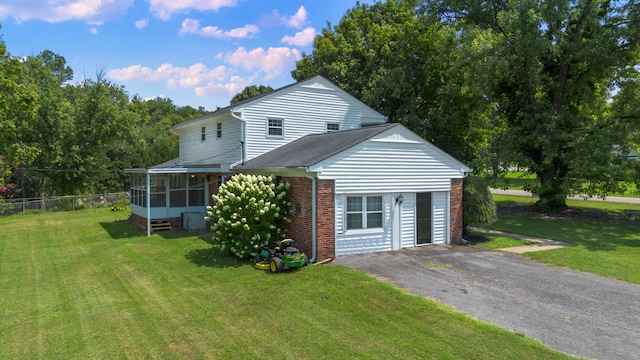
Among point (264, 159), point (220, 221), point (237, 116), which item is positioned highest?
point (237, 116)

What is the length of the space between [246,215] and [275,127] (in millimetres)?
6588

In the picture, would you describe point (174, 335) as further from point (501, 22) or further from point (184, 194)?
point (501, 22)

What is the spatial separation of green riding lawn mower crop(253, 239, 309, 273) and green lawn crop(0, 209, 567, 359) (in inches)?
9.8

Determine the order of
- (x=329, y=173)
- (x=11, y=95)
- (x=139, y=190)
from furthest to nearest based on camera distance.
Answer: (x=11, y=95) → (x=139, y=190) → (x=329, y=173)

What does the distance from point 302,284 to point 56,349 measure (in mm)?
4819

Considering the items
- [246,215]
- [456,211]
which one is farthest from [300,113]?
[456,211]

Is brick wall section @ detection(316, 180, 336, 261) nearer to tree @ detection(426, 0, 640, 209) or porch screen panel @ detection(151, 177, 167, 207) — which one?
porch screen panel @ detection(151, 177, 167, 207)

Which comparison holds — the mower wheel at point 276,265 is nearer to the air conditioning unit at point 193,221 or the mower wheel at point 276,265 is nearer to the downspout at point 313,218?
the downspout at point 313,218

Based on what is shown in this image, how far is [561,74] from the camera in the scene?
74.6 ft

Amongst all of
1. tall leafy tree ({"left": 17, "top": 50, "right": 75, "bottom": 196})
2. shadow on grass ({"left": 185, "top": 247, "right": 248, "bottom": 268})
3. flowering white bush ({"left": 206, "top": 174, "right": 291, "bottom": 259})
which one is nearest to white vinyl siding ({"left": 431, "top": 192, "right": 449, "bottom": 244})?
flowering white bush ({"left": 206, "top": 174, "right": 291, "bottom": 259})

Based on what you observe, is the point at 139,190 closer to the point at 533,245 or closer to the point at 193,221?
the point at 193,221

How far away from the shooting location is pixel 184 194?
1884 centimetres

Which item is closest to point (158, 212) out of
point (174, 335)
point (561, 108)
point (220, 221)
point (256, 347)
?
point (220, 221)

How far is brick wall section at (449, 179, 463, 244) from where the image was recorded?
45.8 ft
